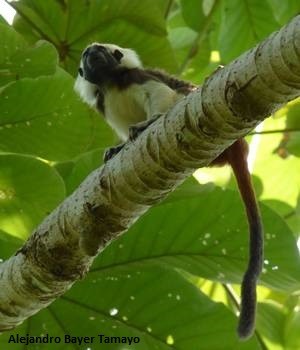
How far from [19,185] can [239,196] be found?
0.66 m

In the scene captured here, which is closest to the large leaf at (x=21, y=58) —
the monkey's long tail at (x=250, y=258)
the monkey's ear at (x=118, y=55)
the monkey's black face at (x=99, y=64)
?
the monkey's black face at (x=99, y=64)

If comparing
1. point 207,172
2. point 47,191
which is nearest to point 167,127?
point 47,191

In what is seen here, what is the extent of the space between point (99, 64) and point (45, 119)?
58 cm

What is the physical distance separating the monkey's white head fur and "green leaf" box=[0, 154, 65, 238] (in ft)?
2.43

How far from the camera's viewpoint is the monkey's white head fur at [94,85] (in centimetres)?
308

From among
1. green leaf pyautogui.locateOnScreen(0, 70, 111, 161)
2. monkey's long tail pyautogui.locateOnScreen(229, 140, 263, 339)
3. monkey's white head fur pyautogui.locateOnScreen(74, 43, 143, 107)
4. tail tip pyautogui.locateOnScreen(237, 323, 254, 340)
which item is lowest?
tail tip pyautogui.locateOnScreen(237, 323, 254, 340)

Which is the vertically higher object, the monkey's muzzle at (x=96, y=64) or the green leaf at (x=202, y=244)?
the monkey's muzzle at (x=96, y=64)

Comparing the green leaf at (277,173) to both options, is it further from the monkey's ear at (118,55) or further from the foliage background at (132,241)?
the monkey's ear at (118,55)

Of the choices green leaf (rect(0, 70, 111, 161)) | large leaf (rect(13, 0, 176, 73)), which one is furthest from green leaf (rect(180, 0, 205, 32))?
green leaf (rect(0, 70, 111, 161))

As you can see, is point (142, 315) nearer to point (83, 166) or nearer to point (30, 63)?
point (83, 166)

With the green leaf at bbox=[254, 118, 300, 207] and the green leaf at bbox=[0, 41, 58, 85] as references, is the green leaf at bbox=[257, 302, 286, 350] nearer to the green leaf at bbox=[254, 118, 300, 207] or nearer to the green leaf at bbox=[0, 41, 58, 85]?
the green leaf at bbox=[254, 118, 300, 207]

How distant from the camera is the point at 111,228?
1.80 m

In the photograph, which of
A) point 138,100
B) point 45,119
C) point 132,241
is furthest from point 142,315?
point 138,100

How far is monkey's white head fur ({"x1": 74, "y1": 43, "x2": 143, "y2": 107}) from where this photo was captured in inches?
121
